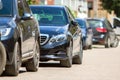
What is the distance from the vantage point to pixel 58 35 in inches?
615

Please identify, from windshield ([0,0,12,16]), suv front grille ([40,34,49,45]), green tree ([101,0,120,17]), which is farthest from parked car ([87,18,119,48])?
green tree ([101,0,120,17])

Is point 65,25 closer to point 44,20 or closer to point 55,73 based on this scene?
point 44,20

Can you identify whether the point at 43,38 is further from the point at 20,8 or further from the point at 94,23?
the point at 94,23

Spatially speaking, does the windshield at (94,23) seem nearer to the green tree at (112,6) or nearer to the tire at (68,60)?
the tire at (68,60)

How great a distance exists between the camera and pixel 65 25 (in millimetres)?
16312

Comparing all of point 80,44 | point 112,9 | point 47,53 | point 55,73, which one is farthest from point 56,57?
point 112,9

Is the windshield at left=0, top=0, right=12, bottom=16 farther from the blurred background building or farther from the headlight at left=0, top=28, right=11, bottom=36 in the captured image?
the blurred background building

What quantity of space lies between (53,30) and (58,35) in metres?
0.23

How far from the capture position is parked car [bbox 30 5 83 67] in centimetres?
1549

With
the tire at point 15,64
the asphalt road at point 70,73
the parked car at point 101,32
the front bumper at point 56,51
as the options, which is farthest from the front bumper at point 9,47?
the parked car at point 101,32

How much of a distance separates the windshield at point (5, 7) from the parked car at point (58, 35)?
2.48m

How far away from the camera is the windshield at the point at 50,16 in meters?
16.6

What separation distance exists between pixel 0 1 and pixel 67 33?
3.06 m

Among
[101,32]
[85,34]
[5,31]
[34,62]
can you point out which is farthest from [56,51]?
[101,32]
